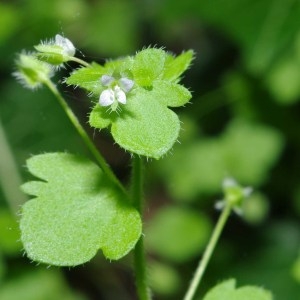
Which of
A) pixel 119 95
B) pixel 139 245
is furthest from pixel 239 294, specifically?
pixel 119 95

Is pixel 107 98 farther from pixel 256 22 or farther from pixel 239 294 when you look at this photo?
pixel 256 22

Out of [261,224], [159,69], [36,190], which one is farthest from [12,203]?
[159,69]

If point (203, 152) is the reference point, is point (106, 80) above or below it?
above

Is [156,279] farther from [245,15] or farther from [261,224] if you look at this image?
[245,15]

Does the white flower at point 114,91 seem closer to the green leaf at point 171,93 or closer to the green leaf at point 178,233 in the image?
the green leaf at point 171,93

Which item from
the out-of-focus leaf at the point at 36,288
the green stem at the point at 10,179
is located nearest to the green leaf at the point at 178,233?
the out-of-focus leaf at the point at 36,288

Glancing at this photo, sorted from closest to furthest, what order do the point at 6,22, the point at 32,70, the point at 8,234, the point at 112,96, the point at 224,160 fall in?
the point at 112,96 → the point at 32,70 → the point at 8,234 → the point at 224,160 → the point at 6,22
